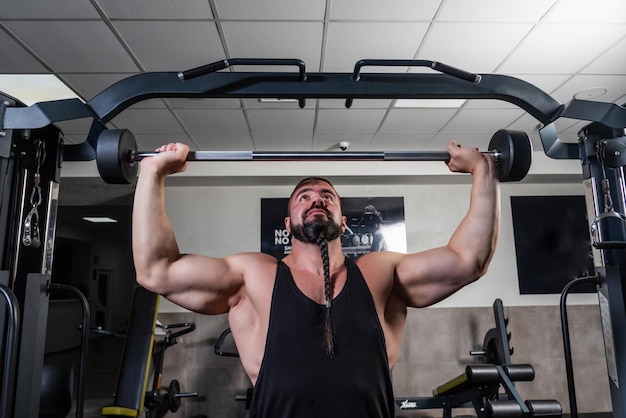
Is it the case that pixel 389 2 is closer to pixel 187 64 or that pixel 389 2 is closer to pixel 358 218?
pixel 187 64

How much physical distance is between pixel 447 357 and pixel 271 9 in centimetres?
345

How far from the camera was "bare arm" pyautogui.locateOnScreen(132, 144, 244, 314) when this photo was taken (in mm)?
1064

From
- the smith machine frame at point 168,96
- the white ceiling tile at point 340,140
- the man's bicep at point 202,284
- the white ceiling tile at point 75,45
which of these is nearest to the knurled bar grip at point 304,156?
the smith machine frame at point 168,96

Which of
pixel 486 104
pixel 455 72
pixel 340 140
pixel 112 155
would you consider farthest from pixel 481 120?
pixel 112 155

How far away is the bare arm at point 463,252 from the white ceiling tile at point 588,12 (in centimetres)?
135

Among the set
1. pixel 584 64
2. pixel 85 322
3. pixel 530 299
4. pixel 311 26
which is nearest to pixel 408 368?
pixel 530 299

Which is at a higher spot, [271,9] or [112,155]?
[271,9]

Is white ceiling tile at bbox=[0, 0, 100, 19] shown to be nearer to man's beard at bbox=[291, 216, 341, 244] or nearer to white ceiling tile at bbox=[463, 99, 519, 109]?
man's beard at bbox=[291, 216, 341, 244]

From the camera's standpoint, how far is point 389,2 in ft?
6.40

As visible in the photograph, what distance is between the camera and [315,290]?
4.04ft

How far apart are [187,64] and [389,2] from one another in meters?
1.19

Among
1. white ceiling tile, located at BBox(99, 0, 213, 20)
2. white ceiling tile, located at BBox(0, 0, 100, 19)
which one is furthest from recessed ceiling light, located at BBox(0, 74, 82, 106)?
white ceiling tile, located at BBox(99, 0, 213, 20)

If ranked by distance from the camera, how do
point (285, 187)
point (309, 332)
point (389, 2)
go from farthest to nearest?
point (285, 187) < point (389, 2) < point (309, 332)

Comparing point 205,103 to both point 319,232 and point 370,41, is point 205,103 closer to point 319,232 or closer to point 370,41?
point 370,41
